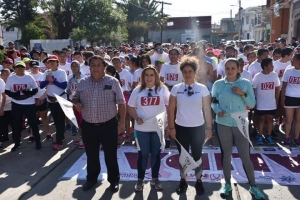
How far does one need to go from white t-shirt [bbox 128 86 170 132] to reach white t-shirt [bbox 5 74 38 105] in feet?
8.89

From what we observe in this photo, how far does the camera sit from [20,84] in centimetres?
601

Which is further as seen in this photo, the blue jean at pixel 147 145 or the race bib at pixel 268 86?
the race bib at pixel 268 86

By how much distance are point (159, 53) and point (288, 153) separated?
202 inches

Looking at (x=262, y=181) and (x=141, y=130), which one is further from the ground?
(x=141, y=130)

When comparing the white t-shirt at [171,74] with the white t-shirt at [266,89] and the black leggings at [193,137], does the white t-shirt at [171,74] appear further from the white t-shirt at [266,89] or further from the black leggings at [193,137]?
the black leggings at [193,137]

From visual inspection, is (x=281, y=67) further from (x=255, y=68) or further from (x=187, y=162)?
(x=187, y=162)

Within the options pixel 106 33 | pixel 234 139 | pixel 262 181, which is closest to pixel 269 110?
pixel 262 181

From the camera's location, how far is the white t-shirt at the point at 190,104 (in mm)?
4028

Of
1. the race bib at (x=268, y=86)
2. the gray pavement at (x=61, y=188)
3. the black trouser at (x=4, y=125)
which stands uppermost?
the race bib at (x=268, y=86)

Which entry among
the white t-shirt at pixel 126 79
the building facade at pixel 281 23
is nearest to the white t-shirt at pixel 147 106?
the white t-shirt at pixel 126 79

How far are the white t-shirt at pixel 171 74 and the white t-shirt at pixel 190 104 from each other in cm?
250

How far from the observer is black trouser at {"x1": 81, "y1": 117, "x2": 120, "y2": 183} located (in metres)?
4.34

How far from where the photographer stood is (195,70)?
13.6 ft

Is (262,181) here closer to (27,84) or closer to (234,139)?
(234,139)
